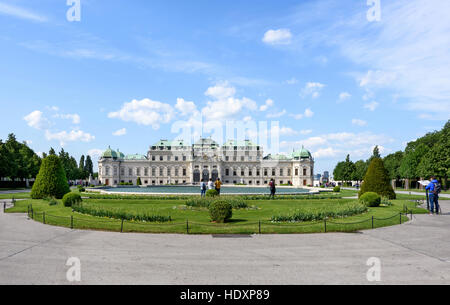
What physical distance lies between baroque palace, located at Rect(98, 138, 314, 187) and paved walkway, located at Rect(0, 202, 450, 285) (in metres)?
92.9

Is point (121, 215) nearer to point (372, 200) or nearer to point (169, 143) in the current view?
point (372, 200)

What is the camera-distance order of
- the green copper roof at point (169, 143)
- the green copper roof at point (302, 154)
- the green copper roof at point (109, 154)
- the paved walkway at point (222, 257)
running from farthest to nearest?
the green copper roof at point (169, 143) < the green copper roof at point (302, 154) < the green copper roof at point (109, 154) < the paved walkway at point (222, 257)

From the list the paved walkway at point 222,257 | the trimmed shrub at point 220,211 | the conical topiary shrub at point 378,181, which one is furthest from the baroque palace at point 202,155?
the paved walkway at point 222,257

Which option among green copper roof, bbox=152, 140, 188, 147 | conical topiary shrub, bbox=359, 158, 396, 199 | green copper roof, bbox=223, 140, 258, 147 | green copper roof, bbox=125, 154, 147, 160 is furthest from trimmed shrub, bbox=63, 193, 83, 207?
green copper roof, bbox=223, 140, 258, 147

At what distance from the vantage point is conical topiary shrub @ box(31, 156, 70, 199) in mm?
28344

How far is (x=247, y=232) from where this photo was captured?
14.4 metres

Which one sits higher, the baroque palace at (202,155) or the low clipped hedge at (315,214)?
the baroque palace at (202,155)

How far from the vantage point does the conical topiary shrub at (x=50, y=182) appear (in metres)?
28.3

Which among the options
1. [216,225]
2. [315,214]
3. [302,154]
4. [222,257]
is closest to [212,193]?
[315,214]

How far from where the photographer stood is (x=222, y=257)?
32.8 ft

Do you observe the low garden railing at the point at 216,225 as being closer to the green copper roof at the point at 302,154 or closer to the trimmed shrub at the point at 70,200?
the trimmed shrub at the point at 70,200

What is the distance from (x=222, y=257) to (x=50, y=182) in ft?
79.2

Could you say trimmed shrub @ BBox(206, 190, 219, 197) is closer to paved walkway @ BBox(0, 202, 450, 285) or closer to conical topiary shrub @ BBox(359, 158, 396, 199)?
conical topiary shrub @ BBox(359, 158, 396, 199)

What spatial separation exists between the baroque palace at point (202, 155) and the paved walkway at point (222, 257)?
9286 cm
